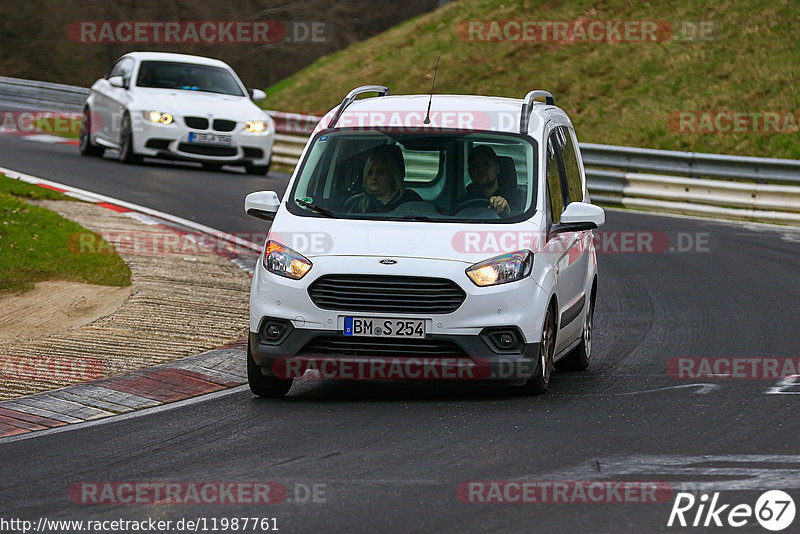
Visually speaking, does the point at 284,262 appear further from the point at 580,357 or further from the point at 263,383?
the point at 580,357

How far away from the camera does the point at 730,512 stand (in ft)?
20.6

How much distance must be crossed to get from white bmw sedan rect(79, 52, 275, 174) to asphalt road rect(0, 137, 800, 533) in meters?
11.8

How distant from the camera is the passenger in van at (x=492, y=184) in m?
9.44

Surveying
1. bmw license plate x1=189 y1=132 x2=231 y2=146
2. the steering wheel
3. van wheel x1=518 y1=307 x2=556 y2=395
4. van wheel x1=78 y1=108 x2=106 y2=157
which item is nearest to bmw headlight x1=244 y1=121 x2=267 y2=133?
bmw license plate x1=189 y1=132 x2=231 y2=146

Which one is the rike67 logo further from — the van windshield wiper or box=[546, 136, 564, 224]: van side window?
the van windshield wiper

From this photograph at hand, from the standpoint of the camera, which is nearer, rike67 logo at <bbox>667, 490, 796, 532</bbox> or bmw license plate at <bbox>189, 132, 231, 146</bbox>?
rike67 logo at <bbox>667, 490, 796, 532</bbox>

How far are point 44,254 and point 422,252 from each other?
6.37m

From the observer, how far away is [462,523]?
609 centimetres

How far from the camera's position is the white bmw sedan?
2233 centimetres

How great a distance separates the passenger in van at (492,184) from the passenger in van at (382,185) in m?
0.39

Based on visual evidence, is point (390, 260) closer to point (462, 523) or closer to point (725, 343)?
point (462, 523)

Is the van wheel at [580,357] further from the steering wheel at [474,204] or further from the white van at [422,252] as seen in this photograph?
the steering wheel at [474,204]

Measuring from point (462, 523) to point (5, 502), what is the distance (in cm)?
206

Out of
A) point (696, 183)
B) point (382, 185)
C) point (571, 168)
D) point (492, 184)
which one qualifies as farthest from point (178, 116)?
point (492, 184)
